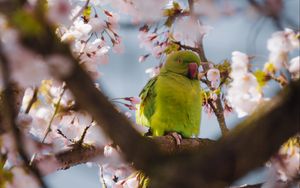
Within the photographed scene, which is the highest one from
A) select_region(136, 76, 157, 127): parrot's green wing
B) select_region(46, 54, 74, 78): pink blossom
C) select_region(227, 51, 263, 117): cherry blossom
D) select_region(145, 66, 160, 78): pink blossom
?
select_region(46, 54, 74, 78): pink blossom

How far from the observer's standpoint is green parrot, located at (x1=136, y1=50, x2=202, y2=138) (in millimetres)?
4309

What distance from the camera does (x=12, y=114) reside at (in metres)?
1.29

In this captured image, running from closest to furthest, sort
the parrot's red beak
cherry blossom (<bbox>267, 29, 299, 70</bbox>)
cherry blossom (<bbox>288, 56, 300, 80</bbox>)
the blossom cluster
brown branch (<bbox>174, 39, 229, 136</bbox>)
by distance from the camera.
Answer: the blossom cluster
cherry blossom (<bbox>288, 56, 300, 80</bbox>)
cherry blossom (<bbox>267, 29, 299, 70</bbox>)
brown branch (<bbox>174, 39, 229, 136</bbox>)
the parrot's red beak

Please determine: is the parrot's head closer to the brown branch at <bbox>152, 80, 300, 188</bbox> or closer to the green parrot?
the green parrot

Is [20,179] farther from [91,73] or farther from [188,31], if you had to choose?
[188,31]

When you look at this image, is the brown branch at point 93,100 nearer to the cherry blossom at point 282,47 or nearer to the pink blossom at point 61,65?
the pink blossom at point 61,65

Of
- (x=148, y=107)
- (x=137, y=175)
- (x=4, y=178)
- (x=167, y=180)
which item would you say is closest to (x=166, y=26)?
(x=148, y=107)

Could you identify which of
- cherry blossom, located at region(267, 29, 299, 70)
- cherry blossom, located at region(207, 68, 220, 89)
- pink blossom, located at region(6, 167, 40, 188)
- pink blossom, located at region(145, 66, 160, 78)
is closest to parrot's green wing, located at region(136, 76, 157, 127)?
pink blossom, located at region(145, 66, 160, 78)

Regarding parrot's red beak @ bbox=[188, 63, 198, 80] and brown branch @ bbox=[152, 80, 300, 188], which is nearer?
brown branch @ bbox=[152, 80, 300, 188]

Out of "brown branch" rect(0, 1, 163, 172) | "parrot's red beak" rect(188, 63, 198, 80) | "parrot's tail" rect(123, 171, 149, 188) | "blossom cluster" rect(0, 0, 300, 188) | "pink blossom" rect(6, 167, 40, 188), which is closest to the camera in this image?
"brown branch" rect(0, 1, 163, 172)

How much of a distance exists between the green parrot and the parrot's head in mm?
128

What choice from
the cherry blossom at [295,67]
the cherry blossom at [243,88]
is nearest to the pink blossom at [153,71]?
the cherry blossom at [243,88]

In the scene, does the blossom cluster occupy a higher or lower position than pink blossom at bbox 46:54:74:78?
lower

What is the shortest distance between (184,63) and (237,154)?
11.6ft
